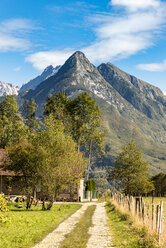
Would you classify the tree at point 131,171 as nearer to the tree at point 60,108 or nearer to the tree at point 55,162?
the tree at point 60,108

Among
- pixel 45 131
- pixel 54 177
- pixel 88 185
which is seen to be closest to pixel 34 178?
pixel 54 177

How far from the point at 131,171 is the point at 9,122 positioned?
89.5 feet

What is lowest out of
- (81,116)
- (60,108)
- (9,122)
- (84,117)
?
(9,122)

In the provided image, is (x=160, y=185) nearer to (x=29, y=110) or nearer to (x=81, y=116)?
(x=81, y=116)

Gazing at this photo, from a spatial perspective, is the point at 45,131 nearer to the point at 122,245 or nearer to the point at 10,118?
the point at 122,245

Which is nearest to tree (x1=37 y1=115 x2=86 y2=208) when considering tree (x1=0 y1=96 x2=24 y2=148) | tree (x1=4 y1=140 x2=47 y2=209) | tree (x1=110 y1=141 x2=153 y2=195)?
tree (x1=4 y1=140 x2=47 y2=209)

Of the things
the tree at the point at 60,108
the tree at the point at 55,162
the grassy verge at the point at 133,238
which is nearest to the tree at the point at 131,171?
the tree at the point at 60,108

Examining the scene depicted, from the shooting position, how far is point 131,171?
63250mm

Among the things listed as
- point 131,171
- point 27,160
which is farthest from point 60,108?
point 27,160

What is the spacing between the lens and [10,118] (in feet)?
221

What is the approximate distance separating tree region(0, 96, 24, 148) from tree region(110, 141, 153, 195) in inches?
841

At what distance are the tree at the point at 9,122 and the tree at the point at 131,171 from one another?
21351 millimetres

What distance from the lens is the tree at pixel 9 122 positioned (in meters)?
65.7

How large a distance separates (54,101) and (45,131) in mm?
30694
